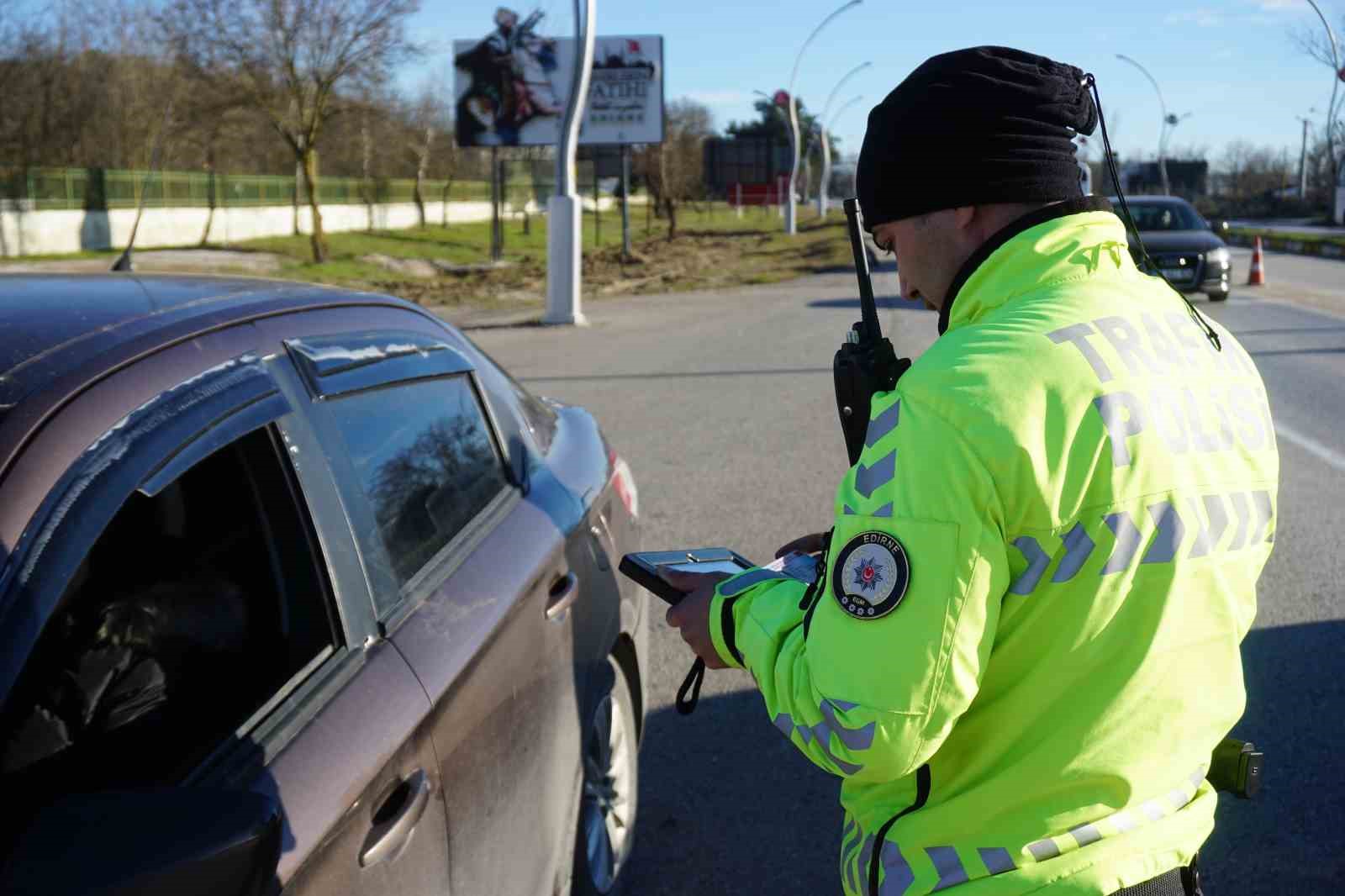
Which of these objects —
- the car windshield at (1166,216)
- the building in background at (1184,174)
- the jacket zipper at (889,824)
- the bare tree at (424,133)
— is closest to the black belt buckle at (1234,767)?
the jacket zipper at (889,824)

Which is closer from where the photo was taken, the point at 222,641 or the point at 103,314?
the point at 103,314

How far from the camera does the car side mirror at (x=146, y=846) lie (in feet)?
4.28

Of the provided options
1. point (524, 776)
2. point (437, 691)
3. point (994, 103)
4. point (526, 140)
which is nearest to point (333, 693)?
point (437, 691)

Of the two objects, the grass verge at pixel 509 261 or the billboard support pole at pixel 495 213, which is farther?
the billboard support pole at pixel 495 213

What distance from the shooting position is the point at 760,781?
396 cm

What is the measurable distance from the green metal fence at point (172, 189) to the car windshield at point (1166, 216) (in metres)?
18.3

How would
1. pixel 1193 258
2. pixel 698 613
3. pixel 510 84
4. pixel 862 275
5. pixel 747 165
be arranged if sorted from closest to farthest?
pixel 698 613 < pixel 862 275 < pixel 1193 258 < pixel 510 84 < pixel 747 165

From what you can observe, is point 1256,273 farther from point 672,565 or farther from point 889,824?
point 889,824

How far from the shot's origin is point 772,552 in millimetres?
6285

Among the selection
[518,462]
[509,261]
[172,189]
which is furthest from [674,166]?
[518,462]

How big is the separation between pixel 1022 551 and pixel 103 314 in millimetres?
1460

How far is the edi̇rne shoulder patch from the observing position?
144cm

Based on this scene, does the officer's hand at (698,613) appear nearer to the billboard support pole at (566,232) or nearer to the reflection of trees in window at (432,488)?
the reflection of trees in window at (432,488)

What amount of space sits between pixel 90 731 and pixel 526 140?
3571 cm
